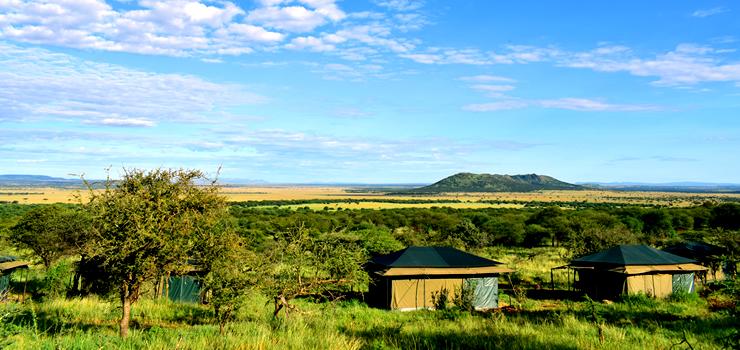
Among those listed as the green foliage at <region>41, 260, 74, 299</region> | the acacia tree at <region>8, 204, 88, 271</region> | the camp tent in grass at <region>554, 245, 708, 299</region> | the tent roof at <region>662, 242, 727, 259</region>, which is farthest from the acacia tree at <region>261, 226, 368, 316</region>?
the tent roof at <region>662, 242, 727, 259</region>

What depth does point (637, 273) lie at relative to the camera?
22.8 metres

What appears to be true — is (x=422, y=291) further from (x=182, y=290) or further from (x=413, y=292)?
(x=182, y=290)

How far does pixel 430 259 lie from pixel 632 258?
39.6 ft

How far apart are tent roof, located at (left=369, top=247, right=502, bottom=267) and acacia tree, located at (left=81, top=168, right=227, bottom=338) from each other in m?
13.0

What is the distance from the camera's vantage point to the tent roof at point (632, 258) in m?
23.8

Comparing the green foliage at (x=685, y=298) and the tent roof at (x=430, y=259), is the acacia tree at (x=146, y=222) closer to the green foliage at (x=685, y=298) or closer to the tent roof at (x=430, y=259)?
the tent roof at (x=430, y=259)

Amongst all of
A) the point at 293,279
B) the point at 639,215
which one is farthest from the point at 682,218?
the point at 293,279

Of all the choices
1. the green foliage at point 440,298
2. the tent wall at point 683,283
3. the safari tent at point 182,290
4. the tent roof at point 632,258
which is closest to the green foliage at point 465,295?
the green foliage at point 440,298

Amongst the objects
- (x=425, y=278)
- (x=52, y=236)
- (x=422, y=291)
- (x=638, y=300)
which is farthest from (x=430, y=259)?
(x=52, y=236)

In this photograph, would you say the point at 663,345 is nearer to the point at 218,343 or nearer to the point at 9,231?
the point at 218,343

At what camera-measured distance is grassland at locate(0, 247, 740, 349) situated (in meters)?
8.06

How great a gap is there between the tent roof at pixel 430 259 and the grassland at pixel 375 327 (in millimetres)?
2543

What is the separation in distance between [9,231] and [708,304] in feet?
148

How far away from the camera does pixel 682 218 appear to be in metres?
74.1
